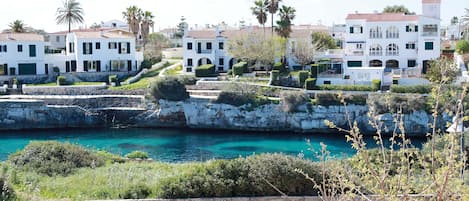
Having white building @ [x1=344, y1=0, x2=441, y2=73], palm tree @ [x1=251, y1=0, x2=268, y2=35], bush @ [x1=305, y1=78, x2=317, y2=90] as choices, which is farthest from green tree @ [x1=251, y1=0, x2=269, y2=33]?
bush @ [x1=305, y1=78, x2=317, y2=90]

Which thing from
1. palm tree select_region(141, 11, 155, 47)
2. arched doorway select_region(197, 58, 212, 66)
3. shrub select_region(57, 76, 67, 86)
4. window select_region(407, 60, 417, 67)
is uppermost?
palm tree select_region(141, 11, 155, 47)

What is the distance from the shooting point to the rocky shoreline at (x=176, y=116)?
50.1m

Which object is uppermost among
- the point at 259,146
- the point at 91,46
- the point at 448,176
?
the point at 91,46

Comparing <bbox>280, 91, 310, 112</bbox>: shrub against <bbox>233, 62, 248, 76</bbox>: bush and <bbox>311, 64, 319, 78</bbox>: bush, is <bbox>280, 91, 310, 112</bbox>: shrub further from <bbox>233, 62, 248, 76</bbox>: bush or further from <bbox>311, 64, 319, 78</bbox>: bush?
<bbox>233, 62, 248, 76</bbox>: bush

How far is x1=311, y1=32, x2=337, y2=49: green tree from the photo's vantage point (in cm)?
6846

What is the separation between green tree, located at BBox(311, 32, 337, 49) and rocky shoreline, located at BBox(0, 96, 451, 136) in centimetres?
1819

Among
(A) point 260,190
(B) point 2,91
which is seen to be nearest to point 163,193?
(A) point 260,190

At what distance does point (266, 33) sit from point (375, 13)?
37.8ft

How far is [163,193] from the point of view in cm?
1691

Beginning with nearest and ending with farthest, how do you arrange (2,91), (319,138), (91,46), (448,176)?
(448,176), (319,138), (2,91), (91,46)

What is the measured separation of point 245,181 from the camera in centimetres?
1719

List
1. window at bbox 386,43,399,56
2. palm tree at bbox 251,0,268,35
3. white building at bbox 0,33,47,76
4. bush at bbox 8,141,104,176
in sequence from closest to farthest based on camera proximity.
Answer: bush at bbox 8,141,104,176, window at bbox 386,43,399,56, white building at bbox 0,33,47,76, palm tree at bbox 251,0,268,35

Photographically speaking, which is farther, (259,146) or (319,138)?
(319,138)

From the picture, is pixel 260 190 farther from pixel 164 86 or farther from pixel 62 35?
pixel 62 35
